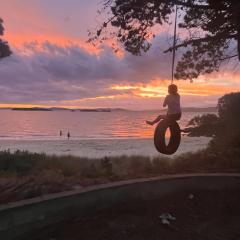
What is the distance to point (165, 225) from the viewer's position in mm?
8070

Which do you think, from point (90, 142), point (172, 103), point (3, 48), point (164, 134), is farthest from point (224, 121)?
point (90, 142)

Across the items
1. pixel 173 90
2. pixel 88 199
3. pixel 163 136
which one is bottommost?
pixel 88 199

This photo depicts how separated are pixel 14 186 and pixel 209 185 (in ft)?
11.5

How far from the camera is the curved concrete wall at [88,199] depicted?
297 inches

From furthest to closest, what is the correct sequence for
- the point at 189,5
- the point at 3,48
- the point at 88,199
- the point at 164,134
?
the point at 3,48 → the point at 189,5 → the point at 164,134 → the point at 88,199

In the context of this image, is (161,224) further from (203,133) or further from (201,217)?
(203,133)

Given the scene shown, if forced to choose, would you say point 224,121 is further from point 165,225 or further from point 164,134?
point 165,225

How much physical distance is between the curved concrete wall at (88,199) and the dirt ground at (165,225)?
0.14 m

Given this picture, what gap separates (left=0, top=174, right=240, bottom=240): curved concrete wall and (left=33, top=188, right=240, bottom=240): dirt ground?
0.14 meters

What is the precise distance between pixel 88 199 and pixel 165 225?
4.10ft

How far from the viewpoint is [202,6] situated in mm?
13664

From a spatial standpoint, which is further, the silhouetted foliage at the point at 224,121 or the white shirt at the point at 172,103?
the silhouetted foliage at the point at 224,121

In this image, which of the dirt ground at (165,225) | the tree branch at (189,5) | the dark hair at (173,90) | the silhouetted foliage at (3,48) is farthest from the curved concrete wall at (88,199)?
the silhouetted foliage at (3,48)

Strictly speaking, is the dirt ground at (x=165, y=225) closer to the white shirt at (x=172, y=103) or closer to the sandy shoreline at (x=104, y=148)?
the white shirt at (x=172, y=103)
